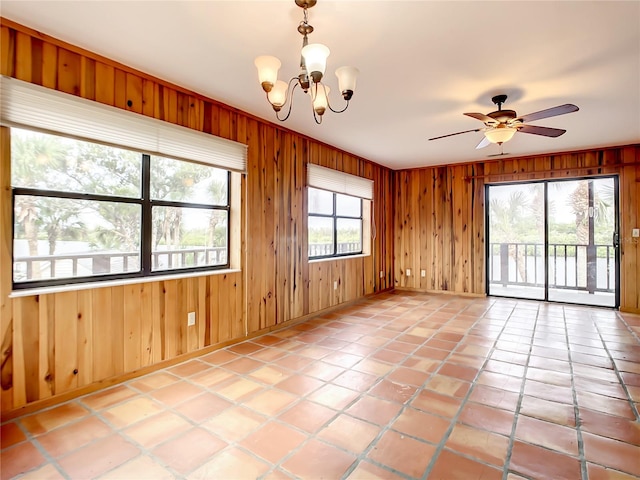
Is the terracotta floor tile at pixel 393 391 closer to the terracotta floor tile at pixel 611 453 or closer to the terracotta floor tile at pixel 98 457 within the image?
the terracotta floor tile at pixel 611 453

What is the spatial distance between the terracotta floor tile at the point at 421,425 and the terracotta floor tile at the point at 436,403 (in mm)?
72

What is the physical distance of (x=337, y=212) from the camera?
5188mm

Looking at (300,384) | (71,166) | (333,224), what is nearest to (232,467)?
(300,384)

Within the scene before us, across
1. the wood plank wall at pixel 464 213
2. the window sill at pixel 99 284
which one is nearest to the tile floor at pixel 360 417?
the window sill at pixel 99 284

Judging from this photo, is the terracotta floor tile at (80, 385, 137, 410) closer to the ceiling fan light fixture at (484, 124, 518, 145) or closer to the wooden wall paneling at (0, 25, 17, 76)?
the wooden wall paneling at (0, 25, 17, 76)

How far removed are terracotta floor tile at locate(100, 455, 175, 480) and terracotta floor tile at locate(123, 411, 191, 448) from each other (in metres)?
0.14

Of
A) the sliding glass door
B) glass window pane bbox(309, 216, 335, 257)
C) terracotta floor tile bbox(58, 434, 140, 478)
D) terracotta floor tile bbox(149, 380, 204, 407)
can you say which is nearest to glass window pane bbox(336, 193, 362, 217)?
glass window pane bbox(309, 216, 335, 257)

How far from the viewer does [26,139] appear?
7.11 ft

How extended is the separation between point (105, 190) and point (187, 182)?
2.41 feet

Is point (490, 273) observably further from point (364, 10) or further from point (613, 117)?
point (364, 10)

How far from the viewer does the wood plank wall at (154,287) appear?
6.83 ft

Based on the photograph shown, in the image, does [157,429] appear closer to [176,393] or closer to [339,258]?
[176,393]

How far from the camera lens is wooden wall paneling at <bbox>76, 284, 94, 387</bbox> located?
2326mm

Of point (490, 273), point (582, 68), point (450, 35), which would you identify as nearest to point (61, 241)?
point (450, 35)
